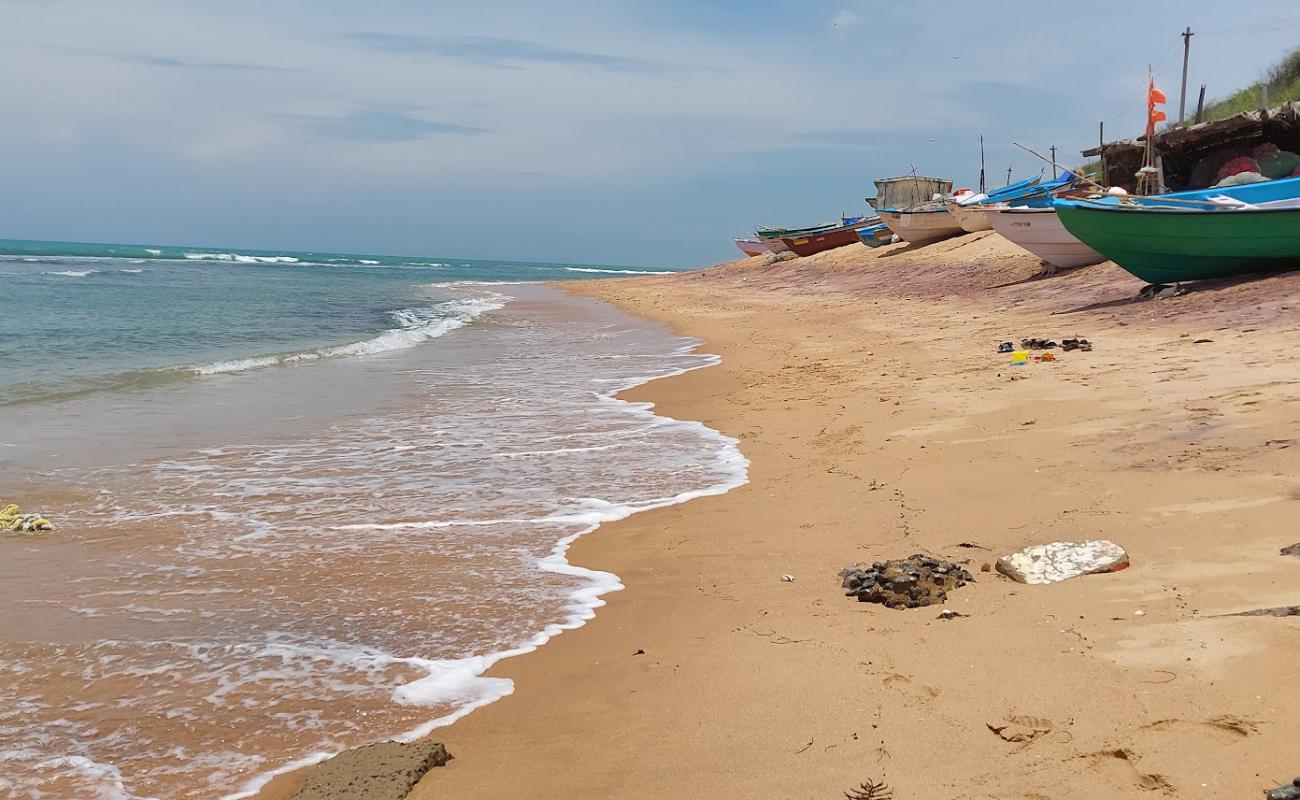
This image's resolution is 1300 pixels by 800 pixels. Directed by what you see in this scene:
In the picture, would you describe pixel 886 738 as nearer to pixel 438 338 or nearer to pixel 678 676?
pixel 678 676

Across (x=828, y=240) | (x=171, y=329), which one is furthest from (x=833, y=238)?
(x=171, y=329)

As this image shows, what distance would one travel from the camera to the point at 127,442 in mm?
8828

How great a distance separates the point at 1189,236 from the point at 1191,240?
0.07 m

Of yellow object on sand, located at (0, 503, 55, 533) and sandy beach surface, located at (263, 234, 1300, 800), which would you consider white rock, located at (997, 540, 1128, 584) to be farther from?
yellow object on sand, located at (0, 503, 55, 533)

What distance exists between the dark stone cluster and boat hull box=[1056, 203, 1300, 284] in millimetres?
11414

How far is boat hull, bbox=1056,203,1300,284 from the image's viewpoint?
42.7ft

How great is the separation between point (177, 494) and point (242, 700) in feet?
12.2

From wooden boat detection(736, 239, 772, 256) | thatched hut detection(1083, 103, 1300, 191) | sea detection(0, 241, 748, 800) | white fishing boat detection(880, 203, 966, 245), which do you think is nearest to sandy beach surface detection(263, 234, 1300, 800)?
sea detection(0, 241, 748, 800)

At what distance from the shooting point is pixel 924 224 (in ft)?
108

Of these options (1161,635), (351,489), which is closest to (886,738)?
(1161,635)

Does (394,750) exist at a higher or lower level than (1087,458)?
lower

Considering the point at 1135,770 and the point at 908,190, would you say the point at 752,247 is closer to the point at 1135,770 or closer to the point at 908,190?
the point at 908,190

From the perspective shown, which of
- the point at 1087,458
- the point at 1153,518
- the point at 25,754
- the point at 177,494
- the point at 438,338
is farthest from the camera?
the point at 438,338

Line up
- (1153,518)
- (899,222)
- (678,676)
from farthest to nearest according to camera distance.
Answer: (899,222) < (1153,518) < (678,676)
